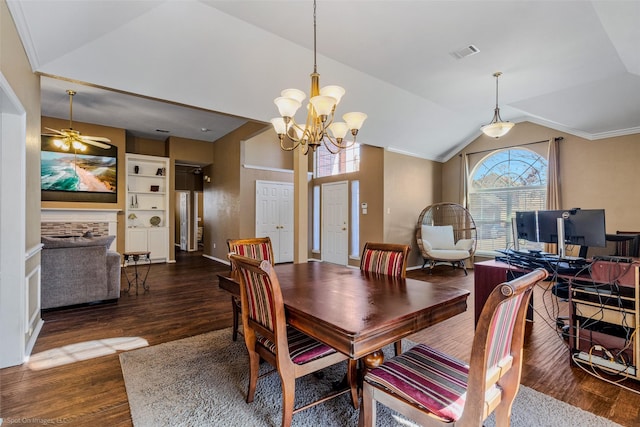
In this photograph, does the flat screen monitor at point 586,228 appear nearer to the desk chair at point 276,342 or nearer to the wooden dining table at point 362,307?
the wooden dining table at point 362,307

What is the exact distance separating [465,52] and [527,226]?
1935mm

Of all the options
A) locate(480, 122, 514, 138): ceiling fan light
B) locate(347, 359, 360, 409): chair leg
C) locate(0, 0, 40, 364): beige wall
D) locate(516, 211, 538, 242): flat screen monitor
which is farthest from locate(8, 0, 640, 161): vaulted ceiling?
locate(347, 359, 360, 409): chair leg

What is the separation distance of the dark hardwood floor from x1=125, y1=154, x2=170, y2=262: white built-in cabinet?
291cm

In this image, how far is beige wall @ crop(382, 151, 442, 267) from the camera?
5.84 metres

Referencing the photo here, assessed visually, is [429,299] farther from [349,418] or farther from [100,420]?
[100,420]

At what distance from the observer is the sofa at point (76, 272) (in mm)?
3359

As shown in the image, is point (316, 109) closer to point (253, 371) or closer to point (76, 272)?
point (253, 371)

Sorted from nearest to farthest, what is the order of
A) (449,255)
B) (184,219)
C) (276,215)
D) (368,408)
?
(368,408)
(449,255)
(276,215)
(184,219)

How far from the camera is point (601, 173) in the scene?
191 inches

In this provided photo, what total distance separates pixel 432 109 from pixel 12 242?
546 centimetres

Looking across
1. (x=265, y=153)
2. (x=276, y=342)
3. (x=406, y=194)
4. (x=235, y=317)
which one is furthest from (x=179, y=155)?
(x=276, y=342)

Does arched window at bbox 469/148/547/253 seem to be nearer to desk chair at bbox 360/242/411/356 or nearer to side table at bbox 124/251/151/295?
desk chair at bbox 360/242/411/356

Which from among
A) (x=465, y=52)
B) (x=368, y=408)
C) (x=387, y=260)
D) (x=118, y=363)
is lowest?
(x=118, y=363)

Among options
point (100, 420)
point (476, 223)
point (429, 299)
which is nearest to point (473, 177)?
point (476, 223)
